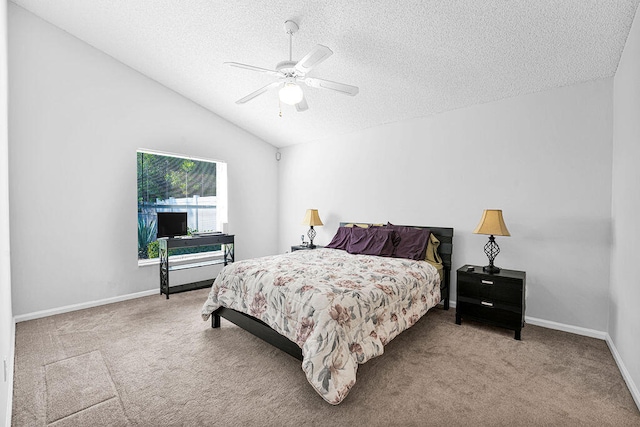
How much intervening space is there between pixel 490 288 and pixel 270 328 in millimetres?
2153

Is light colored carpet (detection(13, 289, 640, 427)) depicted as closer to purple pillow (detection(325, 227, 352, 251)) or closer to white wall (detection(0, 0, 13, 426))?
white wall (detection(0, 0, 13, 426))

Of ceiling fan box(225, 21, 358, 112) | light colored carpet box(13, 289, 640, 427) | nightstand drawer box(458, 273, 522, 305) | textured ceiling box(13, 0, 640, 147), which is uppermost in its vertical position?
textured ceiling box(13, 0, 640, 147)

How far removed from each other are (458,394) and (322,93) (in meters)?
3.41

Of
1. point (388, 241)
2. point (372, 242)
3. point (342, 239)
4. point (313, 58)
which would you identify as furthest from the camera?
point (342, 239)

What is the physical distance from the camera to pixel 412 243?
372 centimetres

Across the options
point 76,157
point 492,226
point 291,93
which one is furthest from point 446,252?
point 76,157

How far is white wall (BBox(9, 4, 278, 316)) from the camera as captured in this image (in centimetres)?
326

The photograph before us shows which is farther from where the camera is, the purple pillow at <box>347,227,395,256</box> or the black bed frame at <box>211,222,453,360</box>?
the purple pillow at <box>347,227,395,256</box>

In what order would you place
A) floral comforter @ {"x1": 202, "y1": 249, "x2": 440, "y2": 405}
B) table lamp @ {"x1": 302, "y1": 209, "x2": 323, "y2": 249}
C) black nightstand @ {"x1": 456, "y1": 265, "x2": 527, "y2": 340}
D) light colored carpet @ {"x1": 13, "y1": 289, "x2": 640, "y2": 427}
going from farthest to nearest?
1. table lamp @ {"x1": 302, "y1": 209, "x2": 323, "y2": 249}
2. black nightstand @ {"x1": 456, "y1": 265, "x2": 527, "y2": 340}
3. floral comforter @ {"x1": 202, "y1": 249, "x2": 440, "y2": 405}
4. light colored carpet @ {"x1": 13, "y1": 289, "x2": 640, "y2": 427}

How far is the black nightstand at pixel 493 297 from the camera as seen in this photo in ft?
9.26

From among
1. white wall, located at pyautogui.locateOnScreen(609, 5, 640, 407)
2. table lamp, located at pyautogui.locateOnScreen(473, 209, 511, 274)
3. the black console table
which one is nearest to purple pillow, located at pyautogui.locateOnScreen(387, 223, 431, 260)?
table lamp, located at pyautogui.locateOnScreen(473, 209, 511, 274)

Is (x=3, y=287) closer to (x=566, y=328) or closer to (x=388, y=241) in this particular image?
(x=388, y=241)

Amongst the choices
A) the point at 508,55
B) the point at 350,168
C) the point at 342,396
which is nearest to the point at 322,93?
the point at 350,168

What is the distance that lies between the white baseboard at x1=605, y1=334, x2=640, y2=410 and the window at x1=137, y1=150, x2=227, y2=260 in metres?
4.99
